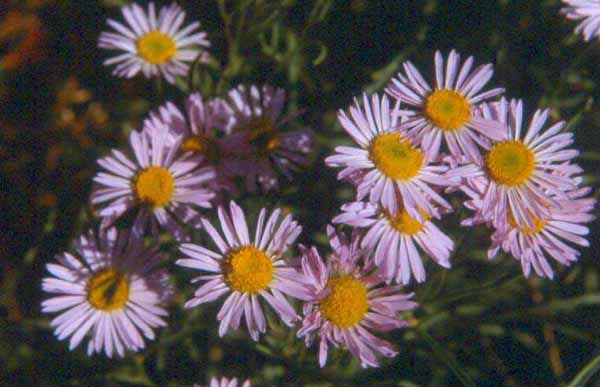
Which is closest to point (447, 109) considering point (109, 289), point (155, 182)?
point (155, 182)

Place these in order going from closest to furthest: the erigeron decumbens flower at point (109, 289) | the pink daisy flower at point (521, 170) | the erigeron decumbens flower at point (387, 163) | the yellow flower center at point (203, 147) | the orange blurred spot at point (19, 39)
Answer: the erigeron decumbens flower at point (387, 163), the pink daisy flower at point (521, 170), the erigeron decumbens flower at point (109, 289), the yellow flower center at point (203, 147), the orange blurred spot at point (19, 39)

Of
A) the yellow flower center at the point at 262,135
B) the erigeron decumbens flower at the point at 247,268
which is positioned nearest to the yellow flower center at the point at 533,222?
the erigeron decumbens flower at the point at 247,268

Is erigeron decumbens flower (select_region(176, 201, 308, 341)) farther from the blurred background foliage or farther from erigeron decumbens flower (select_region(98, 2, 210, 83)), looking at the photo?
erigeron decumbens flower (select_region(98, 2, 210, 83))

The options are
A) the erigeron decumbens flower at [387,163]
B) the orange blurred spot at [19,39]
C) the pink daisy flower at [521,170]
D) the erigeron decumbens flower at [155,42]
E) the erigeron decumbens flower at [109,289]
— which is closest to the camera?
the erigeron decumbens flower at [387,163]

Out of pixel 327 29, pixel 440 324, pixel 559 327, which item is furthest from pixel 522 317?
pixel 327 29

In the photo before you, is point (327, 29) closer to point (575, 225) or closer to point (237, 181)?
point (237, 181)

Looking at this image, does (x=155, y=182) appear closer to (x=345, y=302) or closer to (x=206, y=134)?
(x=206, y=134)

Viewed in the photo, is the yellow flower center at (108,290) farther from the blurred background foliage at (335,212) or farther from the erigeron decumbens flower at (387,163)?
the erigeron decumbens flower at (387,163)

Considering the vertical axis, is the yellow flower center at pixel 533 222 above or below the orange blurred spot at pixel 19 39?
below

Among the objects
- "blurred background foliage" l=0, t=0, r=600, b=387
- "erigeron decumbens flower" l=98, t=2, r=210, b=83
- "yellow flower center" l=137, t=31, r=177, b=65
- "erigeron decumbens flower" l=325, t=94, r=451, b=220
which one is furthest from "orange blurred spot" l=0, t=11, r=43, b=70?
"erigeron decumbens flower" l=325, t=94, r=451, b=220
